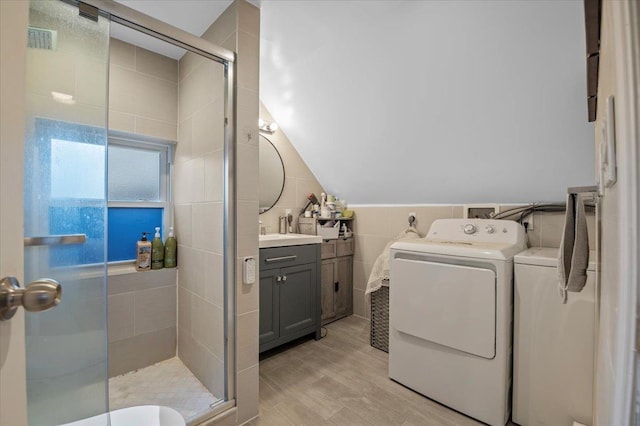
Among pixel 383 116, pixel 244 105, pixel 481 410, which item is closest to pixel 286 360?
pixel 481 410

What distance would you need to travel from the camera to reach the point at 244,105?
150 cm

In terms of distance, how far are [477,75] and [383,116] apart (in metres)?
0.64

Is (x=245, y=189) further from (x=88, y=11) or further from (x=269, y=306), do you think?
(x=269, y=306)

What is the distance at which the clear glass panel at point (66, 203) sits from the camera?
672mm

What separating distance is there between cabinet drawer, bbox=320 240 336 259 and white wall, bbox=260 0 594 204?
0.86 m

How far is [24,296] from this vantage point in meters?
0.47

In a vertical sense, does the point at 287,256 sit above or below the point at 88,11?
below

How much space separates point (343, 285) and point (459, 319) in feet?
4.94

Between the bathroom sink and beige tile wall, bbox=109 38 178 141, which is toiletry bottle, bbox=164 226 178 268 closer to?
the bathroom sink

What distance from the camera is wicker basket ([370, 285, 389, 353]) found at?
2.24 meters

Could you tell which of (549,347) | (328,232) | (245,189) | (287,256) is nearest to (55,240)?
(245,189)

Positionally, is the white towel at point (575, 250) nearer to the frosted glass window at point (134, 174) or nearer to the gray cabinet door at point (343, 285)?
the gray cabinet door at point (343, 285)

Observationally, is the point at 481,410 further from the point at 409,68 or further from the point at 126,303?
the point at 126,303

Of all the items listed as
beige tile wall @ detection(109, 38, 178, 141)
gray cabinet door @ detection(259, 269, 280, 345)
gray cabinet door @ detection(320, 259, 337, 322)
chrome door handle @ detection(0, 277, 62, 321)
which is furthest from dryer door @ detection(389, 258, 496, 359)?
beige tile wall @ detection(109, 38, 178, 141)
